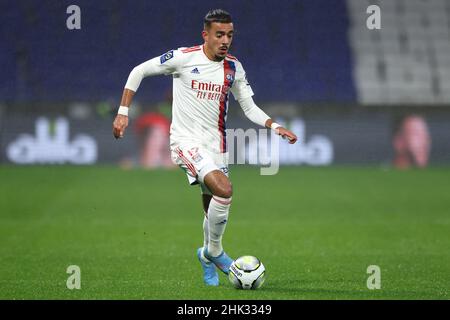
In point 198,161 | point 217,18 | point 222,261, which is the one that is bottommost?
point 222,261

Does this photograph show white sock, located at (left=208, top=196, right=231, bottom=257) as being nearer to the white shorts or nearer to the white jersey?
the white shorts

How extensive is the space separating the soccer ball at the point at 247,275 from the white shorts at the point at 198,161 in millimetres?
721

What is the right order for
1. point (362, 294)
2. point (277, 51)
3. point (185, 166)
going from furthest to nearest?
point (277, 51) → point (185, 166) → point (362, 294)

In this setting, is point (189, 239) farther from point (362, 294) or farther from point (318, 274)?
point (362, 294)

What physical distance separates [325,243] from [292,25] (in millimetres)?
13602

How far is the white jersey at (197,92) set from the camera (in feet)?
25.8

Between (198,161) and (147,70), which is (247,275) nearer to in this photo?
(198,161)

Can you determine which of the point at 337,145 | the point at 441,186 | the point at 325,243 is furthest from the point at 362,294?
the point at 337,145

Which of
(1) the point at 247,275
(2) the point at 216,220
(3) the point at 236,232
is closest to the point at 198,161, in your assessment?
(2) the point at 216,220

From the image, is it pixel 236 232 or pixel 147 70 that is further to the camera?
pixel 236 232

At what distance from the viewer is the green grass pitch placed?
779cm

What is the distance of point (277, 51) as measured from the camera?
2400cm

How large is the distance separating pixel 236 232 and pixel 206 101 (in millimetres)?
4808

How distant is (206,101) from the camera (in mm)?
7910
